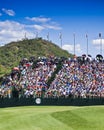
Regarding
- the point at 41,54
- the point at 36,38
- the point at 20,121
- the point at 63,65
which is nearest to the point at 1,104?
the point at 63,65

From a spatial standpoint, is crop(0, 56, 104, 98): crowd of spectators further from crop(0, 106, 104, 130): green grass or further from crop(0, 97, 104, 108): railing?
crop(0, 106, 104, 130): green grass

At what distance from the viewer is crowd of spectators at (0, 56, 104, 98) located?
54.6m

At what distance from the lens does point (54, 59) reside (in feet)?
221

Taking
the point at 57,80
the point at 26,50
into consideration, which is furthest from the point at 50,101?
the point at 26,50

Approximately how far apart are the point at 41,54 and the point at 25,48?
8.44 m

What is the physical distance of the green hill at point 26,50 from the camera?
134000mm

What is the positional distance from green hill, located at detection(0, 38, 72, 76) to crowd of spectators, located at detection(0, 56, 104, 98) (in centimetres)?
Answer: 5883

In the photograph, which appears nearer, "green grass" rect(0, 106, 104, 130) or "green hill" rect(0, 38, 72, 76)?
"green grass" rect(0, 106, 104, 130)

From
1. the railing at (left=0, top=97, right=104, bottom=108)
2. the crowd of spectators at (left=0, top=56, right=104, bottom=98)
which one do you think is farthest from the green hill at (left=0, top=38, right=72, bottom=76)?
the railing at (left=0, top=97, right=104, bottom=108)

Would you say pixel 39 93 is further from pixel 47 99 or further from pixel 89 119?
pixel 89 119

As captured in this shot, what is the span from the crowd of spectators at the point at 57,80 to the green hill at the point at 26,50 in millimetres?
58829

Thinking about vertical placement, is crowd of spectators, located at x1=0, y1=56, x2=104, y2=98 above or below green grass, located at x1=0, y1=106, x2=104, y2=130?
above

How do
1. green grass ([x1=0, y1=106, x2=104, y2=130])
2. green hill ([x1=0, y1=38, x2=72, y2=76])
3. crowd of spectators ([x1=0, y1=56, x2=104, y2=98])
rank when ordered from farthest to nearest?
green hill ([x1=0, y1=38, x2=72, y2=76]) < crowd of spectators ([x1=0, y1=56, x2=104, y2=98]) < green grass ([x1=0, y1=106, x2=104, y2=130])

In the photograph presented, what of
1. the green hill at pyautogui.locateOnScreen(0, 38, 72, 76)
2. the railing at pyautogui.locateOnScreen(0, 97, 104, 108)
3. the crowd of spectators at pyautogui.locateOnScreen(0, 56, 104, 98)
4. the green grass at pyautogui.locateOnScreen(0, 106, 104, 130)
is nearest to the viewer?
the green grass at pyautogui.locateOnScreen(0, 106, 104, 130)
